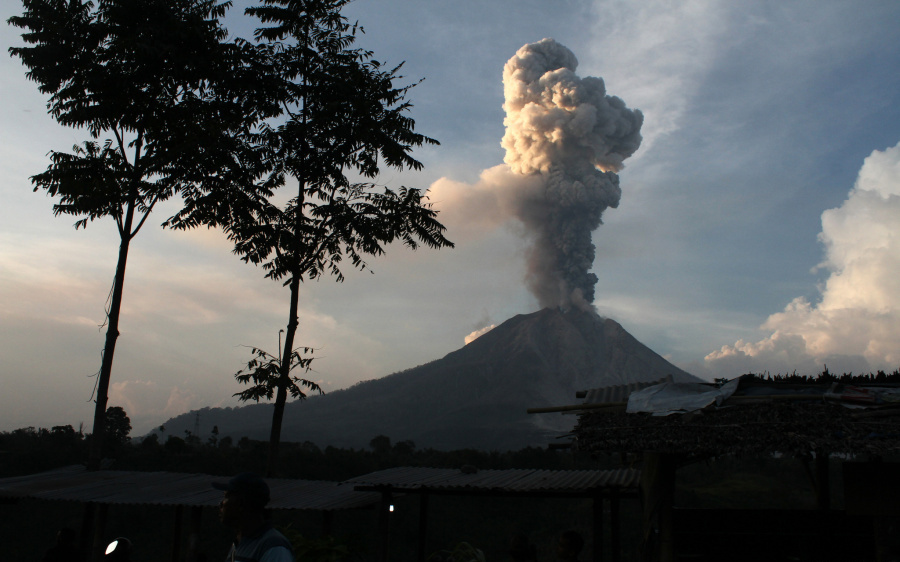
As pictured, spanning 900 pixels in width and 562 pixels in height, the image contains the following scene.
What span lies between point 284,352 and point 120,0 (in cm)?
754

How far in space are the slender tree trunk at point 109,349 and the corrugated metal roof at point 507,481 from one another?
5.62m

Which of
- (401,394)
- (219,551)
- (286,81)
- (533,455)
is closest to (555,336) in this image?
(401,394)

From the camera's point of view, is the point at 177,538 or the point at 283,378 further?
the point at 283,378

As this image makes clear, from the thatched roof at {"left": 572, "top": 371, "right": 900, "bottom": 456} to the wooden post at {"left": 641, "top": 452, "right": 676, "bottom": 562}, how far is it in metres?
0.68

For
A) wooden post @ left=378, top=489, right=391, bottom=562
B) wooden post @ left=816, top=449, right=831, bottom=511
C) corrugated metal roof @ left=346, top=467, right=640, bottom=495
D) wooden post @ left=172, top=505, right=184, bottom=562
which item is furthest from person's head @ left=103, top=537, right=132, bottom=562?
wooden post @ left=816, top=449, right=831, bottom=511

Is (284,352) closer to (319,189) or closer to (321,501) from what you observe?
(319,189)

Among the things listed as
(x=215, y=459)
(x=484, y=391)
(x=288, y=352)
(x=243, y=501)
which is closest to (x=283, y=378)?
(x=288, y=352)

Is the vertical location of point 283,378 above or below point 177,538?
above

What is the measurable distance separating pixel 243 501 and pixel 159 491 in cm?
848

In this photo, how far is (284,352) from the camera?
14.0 meters

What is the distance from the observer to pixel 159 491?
34.7 feet

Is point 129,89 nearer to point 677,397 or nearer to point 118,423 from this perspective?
point 677,397

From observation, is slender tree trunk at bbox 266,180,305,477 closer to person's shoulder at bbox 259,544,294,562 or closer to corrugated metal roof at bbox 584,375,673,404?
corrugated metal roof at bbox 584,375,673,404

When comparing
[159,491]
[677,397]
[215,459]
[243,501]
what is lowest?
[215,459]
